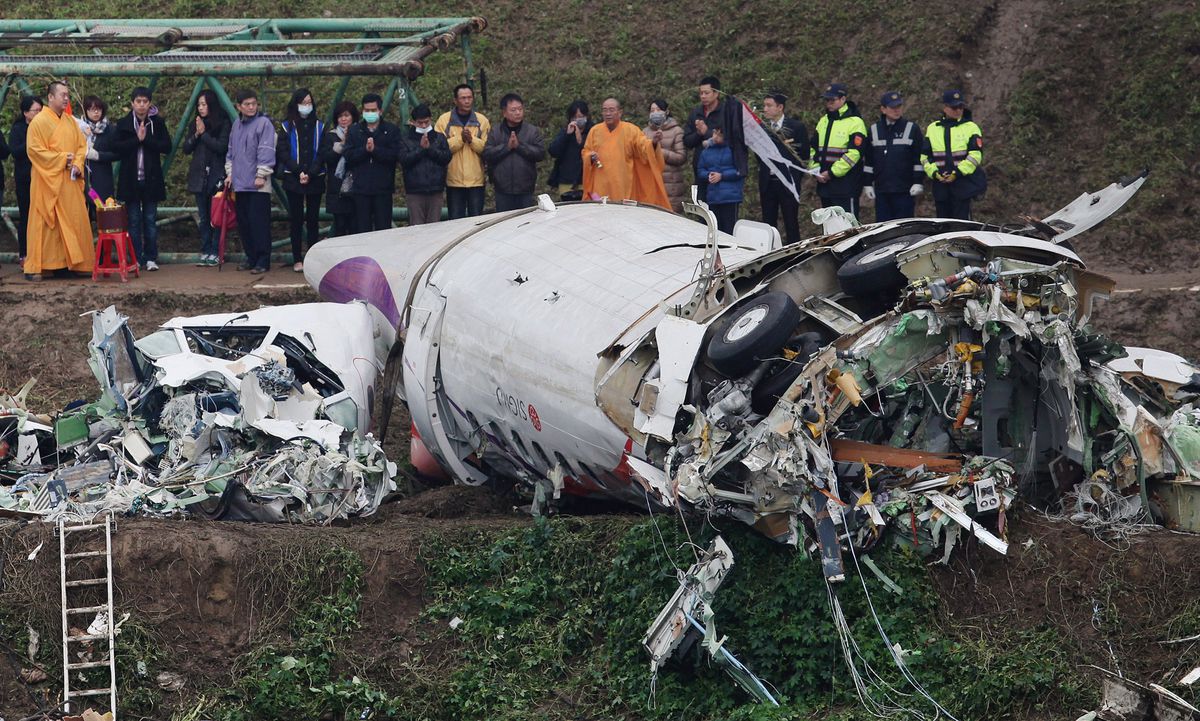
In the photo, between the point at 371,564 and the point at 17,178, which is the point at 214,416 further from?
the point at 17,178

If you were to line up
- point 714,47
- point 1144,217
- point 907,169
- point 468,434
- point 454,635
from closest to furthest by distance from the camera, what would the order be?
1. point 454,635
2. point 468,434
3. point 907,169
4. point 1144,217
5. point 714,47

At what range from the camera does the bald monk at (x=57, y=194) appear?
21.4 m

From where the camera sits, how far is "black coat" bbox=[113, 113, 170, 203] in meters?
21.7

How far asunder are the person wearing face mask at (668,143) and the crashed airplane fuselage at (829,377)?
21.5 feet

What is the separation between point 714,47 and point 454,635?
16104 mm

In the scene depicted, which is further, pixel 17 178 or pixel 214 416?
pixel 17 178

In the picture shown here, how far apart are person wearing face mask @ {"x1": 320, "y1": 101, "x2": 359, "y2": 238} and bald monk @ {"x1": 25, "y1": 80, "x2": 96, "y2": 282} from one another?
11.0ft

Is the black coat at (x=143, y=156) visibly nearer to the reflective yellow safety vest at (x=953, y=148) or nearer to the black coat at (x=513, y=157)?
the black coat at (x=513, y=157)

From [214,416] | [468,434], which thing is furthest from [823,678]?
[214,416]

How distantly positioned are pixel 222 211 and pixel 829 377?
524 inches

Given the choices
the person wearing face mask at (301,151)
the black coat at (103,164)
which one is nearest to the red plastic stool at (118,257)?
the black coat at (103,164)

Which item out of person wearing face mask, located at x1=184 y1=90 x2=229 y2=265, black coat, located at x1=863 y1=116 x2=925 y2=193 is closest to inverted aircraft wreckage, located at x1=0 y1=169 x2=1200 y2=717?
black coat, located at x1=863 y1=116 x2=925 y2=193

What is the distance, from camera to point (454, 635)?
41.8ft

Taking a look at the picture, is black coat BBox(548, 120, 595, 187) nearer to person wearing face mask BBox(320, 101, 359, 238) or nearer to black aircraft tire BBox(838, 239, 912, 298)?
person wearing face mask BBox(320, 101, 359, 238)
